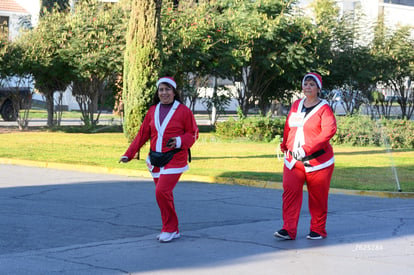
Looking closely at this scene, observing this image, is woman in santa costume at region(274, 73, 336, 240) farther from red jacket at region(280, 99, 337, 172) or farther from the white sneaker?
the white sneaker

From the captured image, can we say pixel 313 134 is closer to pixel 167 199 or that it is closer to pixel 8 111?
pixel 167 199

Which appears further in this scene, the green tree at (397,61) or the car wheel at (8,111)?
the car wheel at (8,111)

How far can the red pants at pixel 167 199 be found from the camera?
8.48 meters

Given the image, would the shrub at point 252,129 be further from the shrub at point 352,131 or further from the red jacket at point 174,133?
the red jacket at point 174,133

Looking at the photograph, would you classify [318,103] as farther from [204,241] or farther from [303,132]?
[204,241]

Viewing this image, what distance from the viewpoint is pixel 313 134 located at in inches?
337

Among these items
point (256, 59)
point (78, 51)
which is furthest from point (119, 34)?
point (256, 59)

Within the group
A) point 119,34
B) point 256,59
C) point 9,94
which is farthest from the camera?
point 9,94

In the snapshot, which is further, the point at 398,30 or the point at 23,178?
the point at 398,30

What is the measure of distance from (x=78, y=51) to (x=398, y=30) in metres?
12.5

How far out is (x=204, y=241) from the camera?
8609 millimetres

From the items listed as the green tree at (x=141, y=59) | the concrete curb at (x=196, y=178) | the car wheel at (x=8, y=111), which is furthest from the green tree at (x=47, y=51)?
the concrete curb at (x=196, y=178)

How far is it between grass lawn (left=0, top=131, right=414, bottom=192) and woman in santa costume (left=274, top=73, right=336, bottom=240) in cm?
529

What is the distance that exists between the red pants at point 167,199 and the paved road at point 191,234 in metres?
0.24
